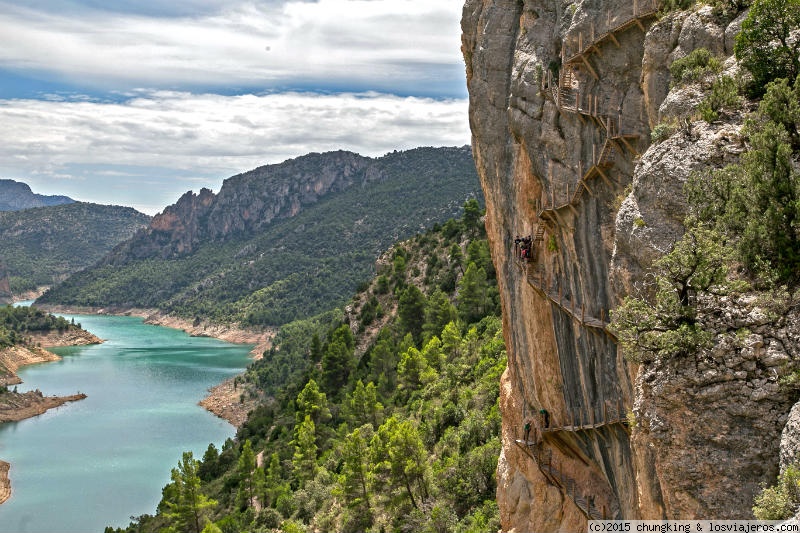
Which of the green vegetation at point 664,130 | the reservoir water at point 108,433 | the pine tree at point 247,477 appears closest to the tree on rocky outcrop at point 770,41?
the green vegetation at point 664,130

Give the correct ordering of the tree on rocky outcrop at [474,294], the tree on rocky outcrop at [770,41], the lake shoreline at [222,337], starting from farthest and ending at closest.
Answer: the lake shoreline at [222,337], the tree on rocky outcrop at [474,294], the tree on rocky outcrop at [770,41]

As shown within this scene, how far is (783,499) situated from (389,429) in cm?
2652

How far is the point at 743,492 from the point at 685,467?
2.23 ft

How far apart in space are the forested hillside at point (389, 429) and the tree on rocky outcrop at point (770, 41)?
18169 millimetres

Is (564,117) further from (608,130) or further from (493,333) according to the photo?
(493,333)

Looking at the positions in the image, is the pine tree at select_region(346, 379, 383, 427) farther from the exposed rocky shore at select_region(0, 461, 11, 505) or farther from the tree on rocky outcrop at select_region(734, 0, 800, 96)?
the tree on rocky outcrop at select_region(734, 0, 800, 96)

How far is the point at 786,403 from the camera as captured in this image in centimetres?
788

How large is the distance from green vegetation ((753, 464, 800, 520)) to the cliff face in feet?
3.24

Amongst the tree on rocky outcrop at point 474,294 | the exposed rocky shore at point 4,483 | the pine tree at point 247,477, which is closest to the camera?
the pine tree at point 247,477

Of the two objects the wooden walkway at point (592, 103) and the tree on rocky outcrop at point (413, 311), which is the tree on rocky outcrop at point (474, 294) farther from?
the wooden walkway at point (592, 103)

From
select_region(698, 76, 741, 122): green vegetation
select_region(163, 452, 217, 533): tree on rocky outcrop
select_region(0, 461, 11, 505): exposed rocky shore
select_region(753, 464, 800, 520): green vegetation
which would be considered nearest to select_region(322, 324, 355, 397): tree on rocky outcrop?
select_region(163, 452, 217, 533): tree on rocky outcrop

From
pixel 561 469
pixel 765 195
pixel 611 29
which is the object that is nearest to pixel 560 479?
pixel 561 469

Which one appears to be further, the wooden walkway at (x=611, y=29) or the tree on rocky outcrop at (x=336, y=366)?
the tree on rocky outcrop at (x=336, y=366)

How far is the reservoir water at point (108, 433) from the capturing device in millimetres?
53656
